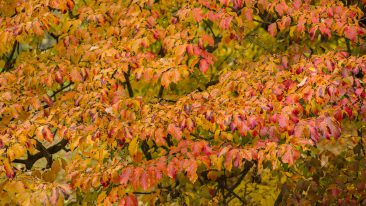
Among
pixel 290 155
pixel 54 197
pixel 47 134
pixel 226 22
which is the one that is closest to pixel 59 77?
pixel 47 134

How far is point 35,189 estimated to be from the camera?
465cm

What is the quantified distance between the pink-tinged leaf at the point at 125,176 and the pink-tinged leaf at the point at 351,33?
2.59 m

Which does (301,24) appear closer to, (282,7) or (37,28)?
(282,7)

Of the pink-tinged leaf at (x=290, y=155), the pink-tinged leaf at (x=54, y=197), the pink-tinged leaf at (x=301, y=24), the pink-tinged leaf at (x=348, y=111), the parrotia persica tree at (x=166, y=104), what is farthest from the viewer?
the pink-tinged leaf at (x=301, y=24)

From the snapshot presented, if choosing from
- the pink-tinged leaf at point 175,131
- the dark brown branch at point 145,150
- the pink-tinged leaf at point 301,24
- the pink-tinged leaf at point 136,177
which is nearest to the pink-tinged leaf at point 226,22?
the pink-tinged leaf at point 301,24

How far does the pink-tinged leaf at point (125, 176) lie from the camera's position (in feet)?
15.9

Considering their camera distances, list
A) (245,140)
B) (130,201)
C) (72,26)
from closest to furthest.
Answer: (130,201)
(245,140)
(72,26)

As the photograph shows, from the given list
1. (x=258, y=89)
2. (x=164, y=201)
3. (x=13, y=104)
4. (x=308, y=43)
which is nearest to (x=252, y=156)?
(x=258, y=89)

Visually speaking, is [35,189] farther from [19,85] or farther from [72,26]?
[72,26]

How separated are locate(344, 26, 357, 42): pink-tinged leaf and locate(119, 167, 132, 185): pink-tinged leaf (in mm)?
2593

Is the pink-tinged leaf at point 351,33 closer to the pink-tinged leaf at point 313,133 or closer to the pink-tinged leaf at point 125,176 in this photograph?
the pink-tinged leaf at point 313,133

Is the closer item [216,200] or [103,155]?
[103,155]

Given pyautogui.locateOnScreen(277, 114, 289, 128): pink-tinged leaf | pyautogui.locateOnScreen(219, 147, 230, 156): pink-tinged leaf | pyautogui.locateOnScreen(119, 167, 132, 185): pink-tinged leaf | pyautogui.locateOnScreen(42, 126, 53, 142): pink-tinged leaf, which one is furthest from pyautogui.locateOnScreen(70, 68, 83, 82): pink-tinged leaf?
pyautogui.locateOnScreen(277, 114, 289, 128): pink-tinged leaf

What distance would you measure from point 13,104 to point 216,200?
9.89ft
